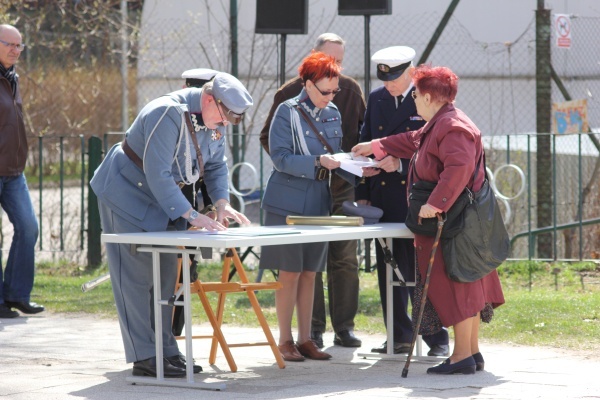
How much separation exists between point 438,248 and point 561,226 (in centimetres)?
470

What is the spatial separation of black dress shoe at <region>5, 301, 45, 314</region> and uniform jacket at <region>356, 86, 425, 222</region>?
2932mm

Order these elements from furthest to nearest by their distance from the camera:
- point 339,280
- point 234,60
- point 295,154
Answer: point 234,60 → point 339,280 → point 295,154

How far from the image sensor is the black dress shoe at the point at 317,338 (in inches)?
281

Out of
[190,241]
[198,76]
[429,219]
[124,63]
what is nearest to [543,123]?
[198,76]

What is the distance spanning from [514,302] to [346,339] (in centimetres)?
183

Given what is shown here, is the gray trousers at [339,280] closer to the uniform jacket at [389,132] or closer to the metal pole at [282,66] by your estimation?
the uniform jacket at [389,132]

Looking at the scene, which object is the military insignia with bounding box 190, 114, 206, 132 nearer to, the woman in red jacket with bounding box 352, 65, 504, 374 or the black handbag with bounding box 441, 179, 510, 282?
the woman in red jacket with bounding box 352, 65, 504, 374

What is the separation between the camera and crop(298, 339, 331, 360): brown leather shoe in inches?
263

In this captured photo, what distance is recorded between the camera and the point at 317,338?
7223 millimetres

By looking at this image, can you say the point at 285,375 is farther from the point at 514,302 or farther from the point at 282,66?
the point at 282,66

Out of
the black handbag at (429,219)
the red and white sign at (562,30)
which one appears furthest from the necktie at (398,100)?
the red and white sign at (562,30)

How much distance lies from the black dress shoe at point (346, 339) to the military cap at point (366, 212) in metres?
0.93

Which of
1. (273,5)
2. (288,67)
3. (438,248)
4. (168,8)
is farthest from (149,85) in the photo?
(438,248)

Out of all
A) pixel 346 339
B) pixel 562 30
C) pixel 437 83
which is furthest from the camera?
pixel 562 30
